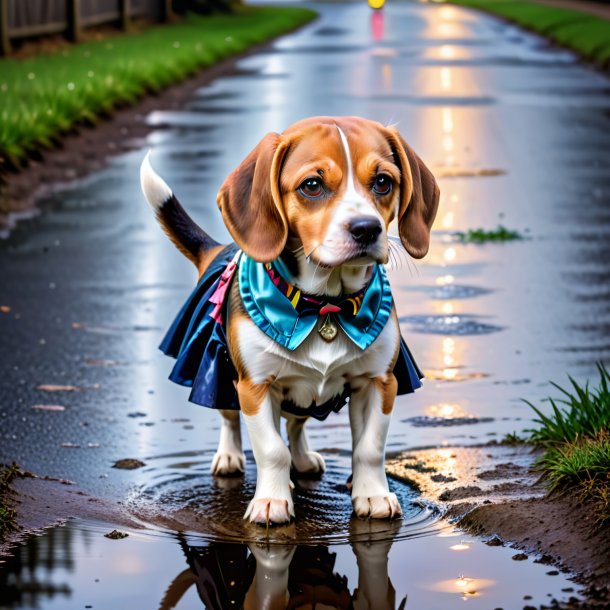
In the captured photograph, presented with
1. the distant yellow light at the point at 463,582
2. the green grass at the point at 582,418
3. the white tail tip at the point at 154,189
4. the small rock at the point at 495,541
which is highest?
the white tail tip at the point at 154,189

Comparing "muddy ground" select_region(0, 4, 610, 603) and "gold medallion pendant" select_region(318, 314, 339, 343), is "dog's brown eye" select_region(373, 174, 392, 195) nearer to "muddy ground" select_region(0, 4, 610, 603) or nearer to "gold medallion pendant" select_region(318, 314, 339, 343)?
"gold medallion pendant" select_region(318, 314, 339, 343)

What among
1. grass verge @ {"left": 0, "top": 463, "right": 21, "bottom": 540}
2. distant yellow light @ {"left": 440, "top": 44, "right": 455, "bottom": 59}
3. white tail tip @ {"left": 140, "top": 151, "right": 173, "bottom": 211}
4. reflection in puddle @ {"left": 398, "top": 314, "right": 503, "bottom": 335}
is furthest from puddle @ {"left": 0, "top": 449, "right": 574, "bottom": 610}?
distant yellow light @ {"left": 440, "top": 44, "right": 455, "bottom": 59}

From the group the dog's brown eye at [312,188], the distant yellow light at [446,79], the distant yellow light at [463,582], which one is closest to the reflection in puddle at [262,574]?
the distant yellow light at [463,582]

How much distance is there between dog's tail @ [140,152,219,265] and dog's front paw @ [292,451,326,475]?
96 cm

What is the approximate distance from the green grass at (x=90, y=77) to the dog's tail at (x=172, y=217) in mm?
6038

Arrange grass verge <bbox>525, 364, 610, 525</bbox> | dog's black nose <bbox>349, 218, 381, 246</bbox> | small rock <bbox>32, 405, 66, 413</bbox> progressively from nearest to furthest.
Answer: dog's black nose <bbox>349, 218, 381, 246</bbox> < grass verge <bbox>525, 364, 610, 525</bbox> < small rock <bbox>32, 405, 66, 413</bbox>

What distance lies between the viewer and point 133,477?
18.3 ft

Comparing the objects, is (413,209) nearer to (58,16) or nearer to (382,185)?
(382,185)

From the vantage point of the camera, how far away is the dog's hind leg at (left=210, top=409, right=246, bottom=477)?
560cm

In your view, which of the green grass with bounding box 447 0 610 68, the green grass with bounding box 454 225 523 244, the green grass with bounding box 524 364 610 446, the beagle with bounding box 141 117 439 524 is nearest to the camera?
the beagle with bounding box 141 117 439 524

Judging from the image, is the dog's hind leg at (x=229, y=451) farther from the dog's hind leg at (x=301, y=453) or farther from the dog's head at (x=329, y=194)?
the dog's head at (x=329, y=194)

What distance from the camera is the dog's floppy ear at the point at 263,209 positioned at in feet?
15.5

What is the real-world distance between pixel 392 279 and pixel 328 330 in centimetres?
454

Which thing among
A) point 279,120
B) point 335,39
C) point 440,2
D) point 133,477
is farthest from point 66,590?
point 440,2
